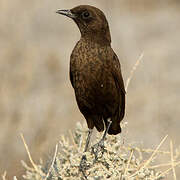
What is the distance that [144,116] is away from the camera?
34.9 feet

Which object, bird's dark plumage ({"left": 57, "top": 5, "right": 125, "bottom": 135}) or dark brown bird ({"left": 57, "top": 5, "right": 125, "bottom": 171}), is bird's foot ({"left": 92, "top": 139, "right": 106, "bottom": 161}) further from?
bird's dark plumage ({"left": 57, "top": 5, "right": 125, "bottom": 135})

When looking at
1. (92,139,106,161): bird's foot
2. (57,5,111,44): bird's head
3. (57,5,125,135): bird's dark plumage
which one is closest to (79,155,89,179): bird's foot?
(92,139,106,161): bird's foot

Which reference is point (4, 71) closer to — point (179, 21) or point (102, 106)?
point (102, 106)

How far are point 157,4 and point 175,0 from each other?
23.6 inches

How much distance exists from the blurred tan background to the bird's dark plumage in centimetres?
46

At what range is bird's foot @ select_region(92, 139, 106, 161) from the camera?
4.54 m

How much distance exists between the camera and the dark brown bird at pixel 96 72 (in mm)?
4859

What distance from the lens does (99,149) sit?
15.8ft

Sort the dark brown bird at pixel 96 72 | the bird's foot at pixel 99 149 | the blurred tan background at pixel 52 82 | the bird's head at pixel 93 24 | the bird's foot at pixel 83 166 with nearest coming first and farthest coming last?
the bird's foot at pixel 83 166
the bird's foot at pixel 99 149
the dark brown bird at pixel 96 72
the bird's head at pixel 93 24
the blurred tan background at pixel 52 82

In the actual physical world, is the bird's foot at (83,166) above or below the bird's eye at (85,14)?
below

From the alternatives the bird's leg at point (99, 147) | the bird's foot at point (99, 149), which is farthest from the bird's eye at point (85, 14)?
the bird's foot at point (99, 149)

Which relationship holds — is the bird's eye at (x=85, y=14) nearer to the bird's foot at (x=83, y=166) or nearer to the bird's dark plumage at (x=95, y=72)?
the bird's dark plumage at (x=95, y=72)

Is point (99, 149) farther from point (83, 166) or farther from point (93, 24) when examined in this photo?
point (93, 24)

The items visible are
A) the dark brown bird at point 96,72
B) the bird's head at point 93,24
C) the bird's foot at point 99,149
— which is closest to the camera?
the bird's foot at point 99,149
